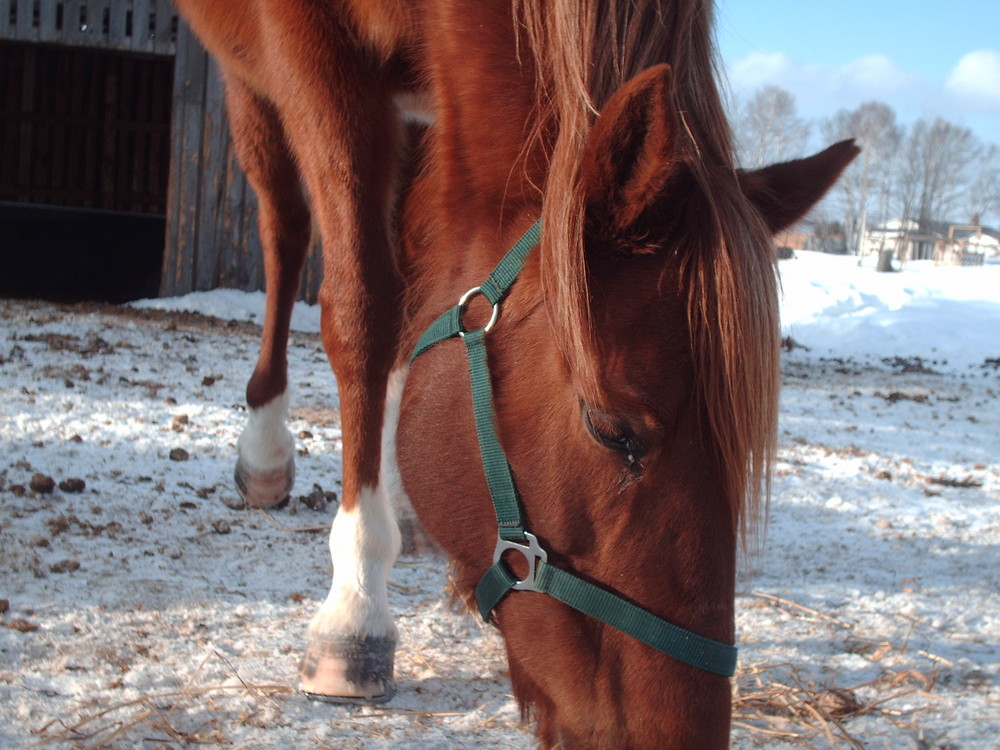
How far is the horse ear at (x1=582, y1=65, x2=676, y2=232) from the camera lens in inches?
47.0

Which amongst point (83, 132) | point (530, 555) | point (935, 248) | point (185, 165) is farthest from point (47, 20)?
point (935, 248)

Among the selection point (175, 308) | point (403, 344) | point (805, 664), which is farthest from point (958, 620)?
point (175, 308)

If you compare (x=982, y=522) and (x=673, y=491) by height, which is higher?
(x=673, y=491)

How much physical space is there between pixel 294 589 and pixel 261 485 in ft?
2.00

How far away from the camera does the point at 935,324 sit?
11188mm

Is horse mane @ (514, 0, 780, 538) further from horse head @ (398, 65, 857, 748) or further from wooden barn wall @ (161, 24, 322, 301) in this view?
wooden barn wall @ (161, 24, 322, 301)

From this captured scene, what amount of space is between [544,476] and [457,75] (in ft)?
2.80

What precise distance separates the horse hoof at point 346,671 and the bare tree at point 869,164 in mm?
30252

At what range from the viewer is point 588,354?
1.32m

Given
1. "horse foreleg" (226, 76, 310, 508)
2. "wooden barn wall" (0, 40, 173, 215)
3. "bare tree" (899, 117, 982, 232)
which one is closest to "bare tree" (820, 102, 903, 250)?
"bare tree" (899, 117, 982, 232)

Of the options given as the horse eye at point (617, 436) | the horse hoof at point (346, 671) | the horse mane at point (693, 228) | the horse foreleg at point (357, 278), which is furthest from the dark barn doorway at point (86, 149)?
the horse eye at point (617, 436)

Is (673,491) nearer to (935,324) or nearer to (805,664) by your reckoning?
(805,664)

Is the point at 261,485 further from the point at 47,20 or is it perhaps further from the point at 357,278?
the point at 47,20

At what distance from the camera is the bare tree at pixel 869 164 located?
3041 cm
